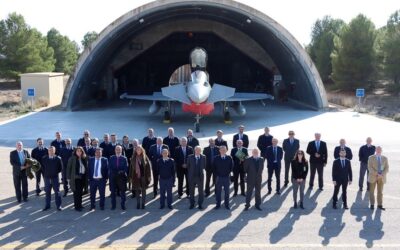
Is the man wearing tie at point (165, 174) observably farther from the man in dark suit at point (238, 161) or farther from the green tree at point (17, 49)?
the green tree at point (17, 49)

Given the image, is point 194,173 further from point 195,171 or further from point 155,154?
point 155,154

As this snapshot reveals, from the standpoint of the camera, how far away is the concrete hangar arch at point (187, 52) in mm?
27516

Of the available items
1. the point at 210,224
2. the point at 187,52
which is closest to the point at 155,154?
the point at 210,224

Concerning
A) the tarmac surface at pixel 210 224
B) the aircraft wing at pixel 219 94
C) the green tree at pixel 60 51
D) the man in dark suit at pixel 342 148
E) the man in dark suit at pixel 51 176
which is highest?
the green tree at pixel 60 51

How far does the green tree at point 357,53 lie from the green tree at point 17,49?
115 ft

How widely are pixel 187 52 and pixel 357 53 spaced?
687 inches

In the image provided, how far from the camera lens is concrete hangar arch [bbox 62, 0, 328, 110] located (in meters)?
27.5

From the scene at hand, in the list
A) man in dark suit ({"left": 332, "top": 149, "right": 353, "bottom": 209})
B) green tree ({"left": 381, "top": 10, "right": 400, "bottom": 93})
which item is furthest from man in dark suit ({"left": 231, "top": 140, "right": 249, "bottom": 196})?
green tree ({"left": 381, "top": 10, "right": 400, "bottom": 93})

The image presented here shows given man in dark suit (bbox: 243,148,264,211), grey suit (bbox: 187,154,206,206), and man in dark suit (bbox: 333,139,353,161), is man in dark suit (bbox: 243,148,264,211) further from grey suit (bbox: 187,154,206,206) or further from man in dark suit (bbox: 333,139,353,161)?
man in dark suit (bbox: 333,139,353,161)

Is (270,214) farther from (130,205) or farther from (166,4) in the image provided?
(166,4)

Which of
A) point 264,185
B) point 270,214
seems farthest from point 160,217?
point 264,185

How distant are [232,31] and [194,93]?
60.0 feet

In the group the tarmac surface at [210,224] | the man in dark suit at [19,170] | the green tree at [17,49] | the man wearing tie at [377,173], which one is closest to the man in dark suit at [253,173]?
the tarmac surface at [210,224]

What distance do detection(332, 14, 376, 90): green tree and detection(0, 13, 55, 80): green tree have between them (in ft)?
115
